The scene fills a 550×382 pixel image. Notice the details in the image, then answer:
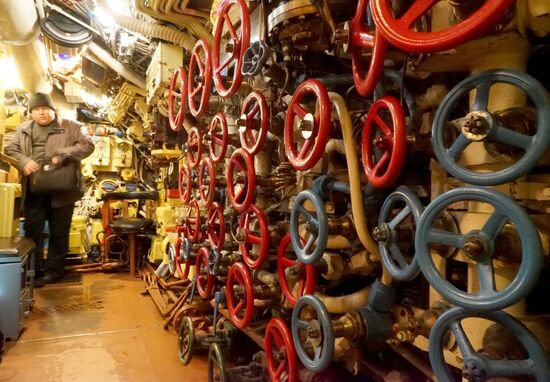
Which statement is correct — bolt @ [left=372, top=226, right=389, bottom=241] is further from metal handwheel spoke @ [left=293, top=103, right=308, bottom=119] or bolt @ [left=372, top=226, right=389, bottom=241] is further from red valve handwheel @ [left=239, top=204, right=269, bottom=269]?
red valve handwheel @ [left=239, top=204, right=269, bottom=269]

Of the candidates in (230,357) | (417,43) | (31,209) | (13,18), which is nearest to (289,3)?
(417,43)

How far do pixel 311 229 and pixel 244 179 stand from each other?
49cm

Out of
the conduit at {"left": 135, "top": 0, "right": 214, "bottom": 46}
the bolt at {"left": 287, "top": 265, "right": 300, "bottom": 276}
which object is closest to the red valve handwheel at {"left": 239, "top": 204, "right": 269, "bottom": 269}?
the bolt at {"left": 287, "top": 265, "right": 300, "bottom": 276}

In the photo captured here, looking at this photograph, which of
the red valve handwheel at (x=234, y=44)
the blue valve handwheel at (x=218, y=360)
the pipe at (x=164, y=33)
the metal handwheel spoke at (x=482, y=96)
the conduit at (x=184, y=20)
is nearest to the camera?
the metal handwheel spoke at (x=482, y=96)

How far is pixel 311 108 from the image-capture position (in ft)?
4.33

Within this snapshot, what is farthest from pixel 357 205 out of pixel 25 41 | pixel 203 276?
pixel 25 41

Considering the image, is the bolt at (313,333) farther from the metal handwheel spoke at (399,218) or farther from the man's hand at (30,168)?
the man's hand at (30,168)

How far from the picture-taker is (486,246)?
646 millimetres

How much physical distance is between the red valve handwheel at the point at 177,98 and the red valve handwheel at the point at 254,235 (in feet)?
2.47

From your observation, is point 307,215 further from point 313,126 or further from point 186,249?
point 186,249

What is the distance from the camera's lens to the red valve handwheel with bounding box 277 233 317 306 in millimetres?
1157

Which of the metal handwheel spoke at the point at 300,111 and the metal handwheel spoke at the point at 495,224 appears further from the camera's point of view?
the metal handwheel spoke at the point at 300,111

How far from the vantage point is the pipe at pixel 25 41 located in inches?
91.0

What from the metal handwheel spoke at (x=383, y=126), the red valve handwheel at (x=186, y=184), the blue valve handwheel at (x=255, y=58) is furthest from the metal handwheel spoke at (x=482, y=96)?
the red valve handwheel at (x=186, y=184)
